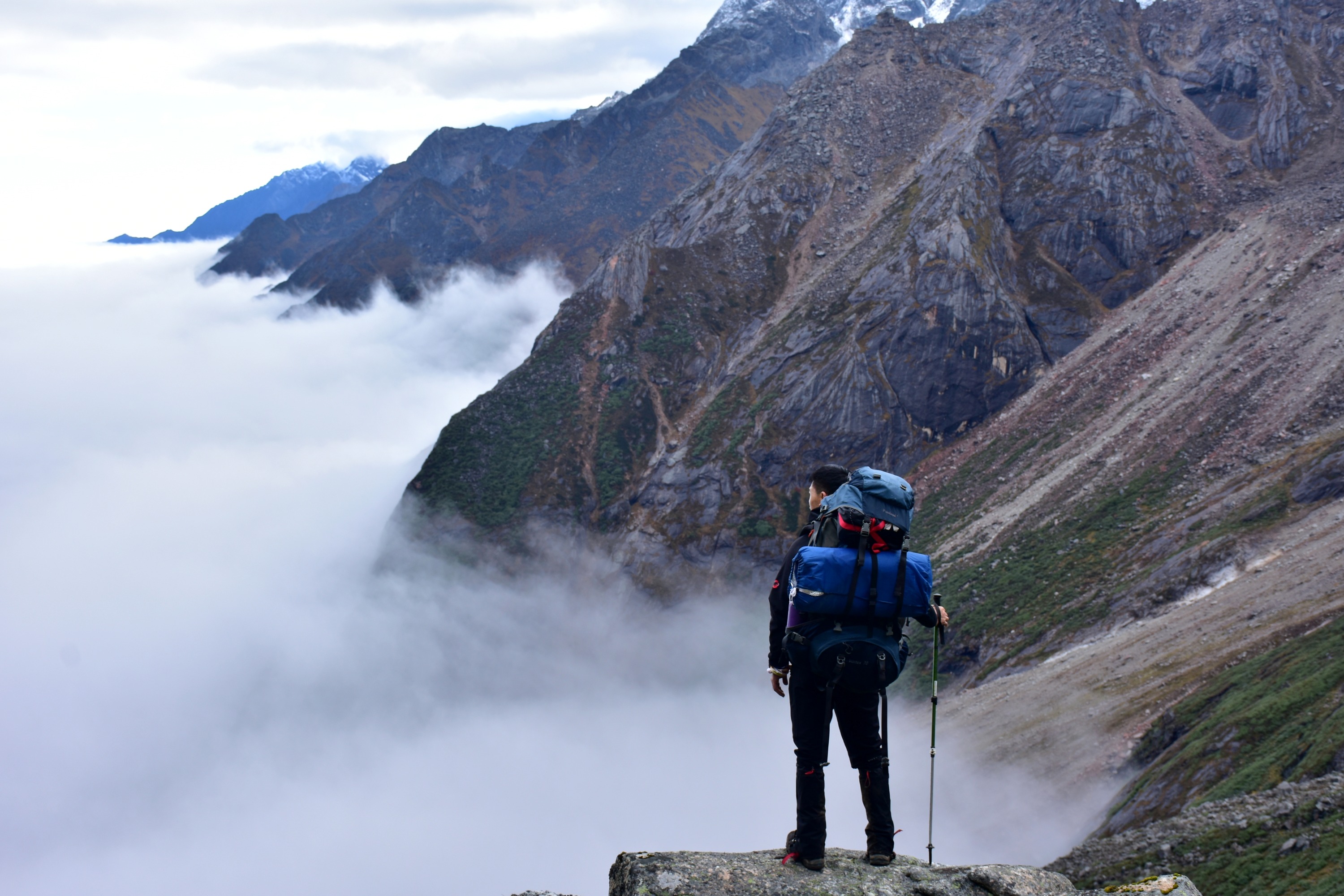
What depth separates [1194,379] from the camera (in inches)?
2798

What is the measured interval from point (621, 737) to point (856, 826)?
183ft

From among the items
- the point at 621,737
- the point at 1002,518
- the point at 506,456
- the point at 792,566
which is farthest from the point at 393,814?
the point at 792,566

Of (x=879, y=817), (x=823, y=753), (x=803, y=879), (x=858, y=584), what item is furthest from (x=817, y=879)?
(x=858, y=584)

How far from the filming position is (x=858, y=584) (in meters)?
9.09

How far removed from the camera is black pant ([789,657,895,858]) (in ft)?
32.2

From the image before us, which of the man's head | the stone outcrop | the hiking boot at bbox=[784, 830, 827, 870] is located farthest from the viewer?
the man's head

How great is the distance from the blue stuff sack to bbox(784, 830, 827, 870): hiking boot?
273 centimetres

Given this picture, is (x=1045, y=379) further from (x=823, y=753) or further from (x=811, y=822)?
(x=811, y=822)

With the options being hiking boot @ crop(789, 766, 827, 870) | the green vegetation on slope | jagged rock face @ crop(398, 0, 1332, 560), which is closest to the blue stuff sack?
hiking boot @ crop(789, 766, 827, 870)

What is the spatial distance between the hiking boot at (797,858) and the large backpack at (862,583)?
6.47ft

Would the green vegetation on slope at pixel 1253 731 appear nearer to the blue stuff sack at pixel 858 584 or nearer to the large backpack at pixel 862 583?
the large backpack at pixel 862 583

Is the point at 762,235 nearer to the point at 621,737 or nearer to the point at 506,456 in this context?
the point at 506,456

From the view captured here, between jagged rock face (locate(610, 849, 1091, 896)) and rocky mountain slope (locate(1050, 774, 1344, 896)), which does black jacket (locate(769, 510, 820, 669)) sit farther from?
rocky mountain slope (locate(1050, 774, 1344, 896))

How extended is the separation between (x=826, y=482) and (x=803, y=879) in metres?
4.51
